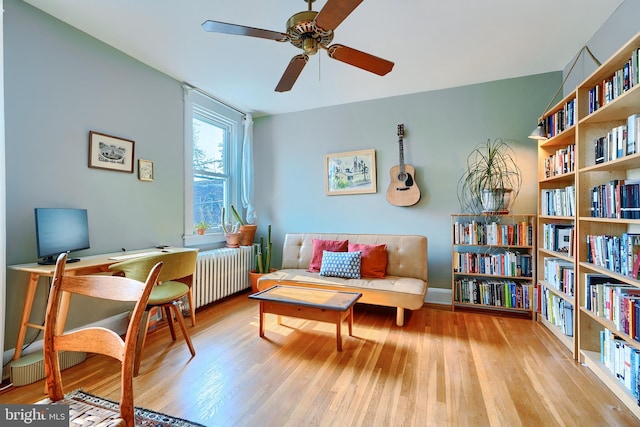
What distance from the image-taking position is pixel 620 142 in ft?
5.42

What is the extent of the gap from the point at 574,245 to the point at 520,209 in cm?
106

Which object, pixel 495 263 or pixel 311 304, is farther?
pixel 495 263

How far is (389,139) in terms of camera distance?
3.49 meters

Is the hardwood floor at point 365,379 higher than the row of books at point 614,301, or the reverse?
the row of books at point 614,301

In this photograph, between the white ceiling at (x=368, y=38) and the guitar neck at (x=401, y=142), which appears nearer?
the white ceiling at (x=368, y=38)

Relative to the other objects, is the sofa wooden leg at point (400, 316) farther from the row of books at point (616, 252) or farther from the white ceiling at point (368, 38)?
the white ceiling at point (368, 38)

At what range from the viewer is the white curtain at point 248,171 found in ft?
13.2

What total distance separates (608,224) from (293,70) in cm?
240

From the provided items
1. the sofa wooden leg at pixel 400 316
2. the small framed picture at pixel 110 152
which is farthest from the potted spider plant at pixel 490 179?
the small framed picture at pixel 110 152

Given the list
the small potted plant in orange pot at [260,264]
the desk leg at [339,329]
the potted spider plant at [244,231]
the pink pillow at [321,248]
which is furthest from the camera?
the potted spider plant at [244,231]

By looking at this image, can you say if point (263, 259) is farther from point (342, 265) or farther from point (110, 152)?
point (110, 152)

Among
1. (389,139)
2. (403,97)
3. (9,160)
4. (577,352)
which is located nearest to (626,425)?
(577,352)

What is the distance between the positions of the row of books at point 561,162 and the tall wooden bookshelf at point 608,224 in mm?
79

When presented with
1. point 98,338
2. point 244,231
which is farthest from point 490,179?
point 98,338
